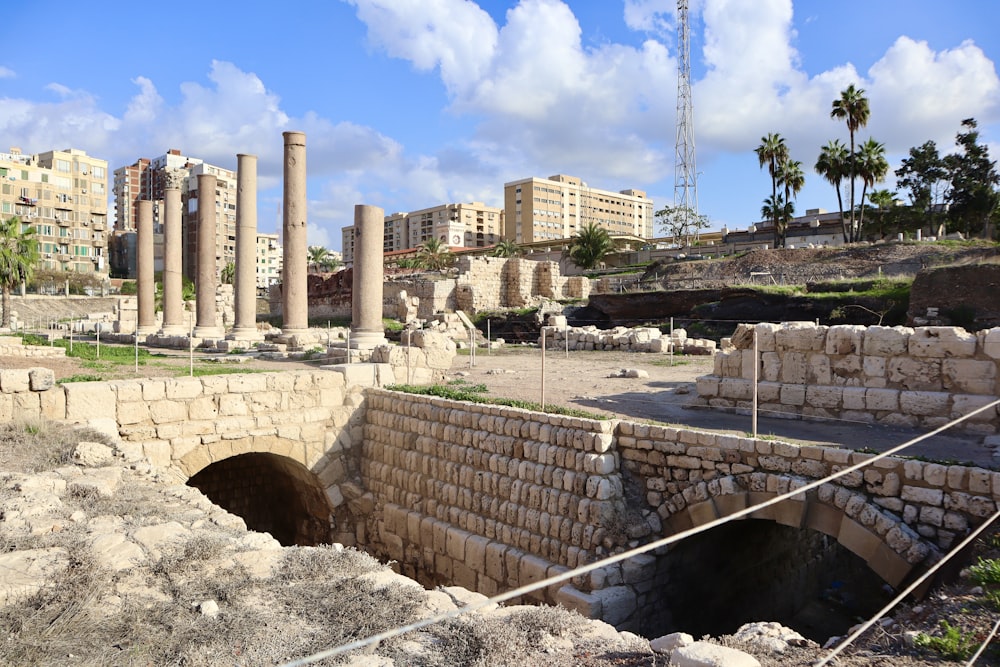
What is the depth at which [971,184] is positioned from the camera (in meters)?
46.3

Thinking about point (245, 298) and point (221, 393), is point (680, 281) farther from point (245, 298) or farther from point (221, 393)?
point (221, 393)

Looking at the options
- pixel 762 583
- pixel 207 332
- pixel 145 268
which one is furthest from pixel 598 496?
pixel 145 268

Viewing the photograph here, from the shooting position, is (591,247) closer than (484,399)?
No

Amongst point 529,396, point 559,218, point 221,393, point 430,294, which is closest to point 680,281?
point 430,294

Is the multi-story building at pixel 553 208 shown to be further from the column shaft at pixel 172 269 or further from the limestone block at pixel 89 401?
the limestone block at pixel 89 401

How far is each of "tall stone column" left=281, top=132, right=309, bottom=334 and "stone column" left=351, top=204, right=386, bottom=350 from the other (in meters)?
3.31

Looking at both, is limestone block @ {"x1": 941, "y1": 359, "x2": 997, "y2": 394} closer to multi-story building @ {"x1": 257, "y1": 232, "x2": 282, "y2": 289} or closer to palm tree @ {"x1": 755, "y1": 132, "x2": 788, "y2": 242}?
palm tree @ {"x1": 755, "y1": 132, "x2": 788, "y2": 242}

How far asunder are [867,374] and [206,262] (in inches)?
892

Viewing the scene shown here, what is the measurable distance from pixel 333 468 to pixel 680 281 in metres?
27.8

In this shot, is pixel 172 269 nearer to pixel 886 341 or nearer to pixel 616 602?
pixel 616 602

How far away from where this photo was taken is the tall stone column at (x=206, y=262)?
24.5 metres

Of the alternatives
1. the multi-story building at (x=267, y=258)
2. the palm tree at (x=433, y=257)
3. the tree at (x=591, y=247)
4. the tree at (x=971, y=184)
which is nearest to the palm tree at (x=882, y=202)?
the tree at (x=971, y=184)

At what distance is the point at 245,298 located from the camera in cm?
2338

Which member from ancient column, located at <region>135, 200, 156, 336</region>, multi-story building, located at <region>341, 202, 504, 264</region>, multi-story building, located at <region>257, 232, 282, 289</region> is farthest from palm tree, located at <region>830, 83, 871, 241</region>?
multi-story building, located at <region>257, 232, 282, 289</region>
